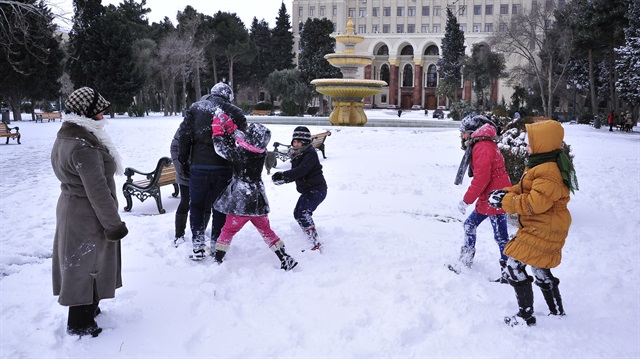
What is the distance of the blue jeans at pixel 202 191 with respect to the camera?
15.6ft

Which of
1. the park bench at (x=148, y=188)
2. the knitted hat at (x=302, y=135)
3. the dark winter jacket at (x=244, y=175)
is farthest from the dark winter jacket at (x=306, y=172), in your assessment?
the park bench at (x=148, y=188)

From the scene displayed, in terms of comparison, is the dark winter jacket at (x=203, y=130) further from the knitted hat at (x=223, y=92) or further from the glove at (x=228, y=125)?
the glove at (x=228, y=125)

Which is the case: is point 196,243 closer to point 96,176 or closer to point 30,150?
point 96,176

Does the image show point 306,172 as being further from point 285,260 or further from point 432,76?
point 432,76

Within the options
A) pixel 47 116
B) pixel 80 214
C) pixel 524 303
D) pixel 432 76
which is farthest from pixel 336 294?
pixel 432 76

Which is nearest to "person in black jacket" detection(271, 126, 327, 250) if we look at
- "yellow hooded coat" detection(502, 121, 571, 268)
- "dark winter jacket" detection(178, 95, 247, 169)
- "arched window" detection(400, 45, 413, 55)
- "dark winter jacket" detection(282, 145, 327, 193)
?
"dark winter jacket" detection(282, 145, 327, 193)

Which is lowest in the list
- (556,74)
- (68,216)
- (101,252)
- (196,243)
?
Result: (196,243)

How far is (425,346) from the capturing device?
11.5 ft

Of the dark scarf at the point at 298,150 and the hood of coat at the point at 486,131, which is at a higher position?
the hood of coat at the point at 486,131

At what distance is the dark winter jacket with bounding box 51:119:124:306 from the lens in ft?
10.6

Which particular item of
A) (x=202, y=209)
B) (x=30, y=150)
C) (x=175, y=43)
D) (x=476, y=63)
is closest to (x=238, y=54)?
(x=175, y=43)

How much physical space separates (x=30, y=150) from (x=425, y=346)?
51.1 ft

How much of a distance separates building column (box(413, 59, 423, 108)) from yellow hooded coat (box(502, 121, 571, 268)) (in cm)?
7121

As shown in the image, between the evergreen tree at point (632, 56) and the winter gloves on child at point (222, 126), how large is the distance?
24618 millimetres
